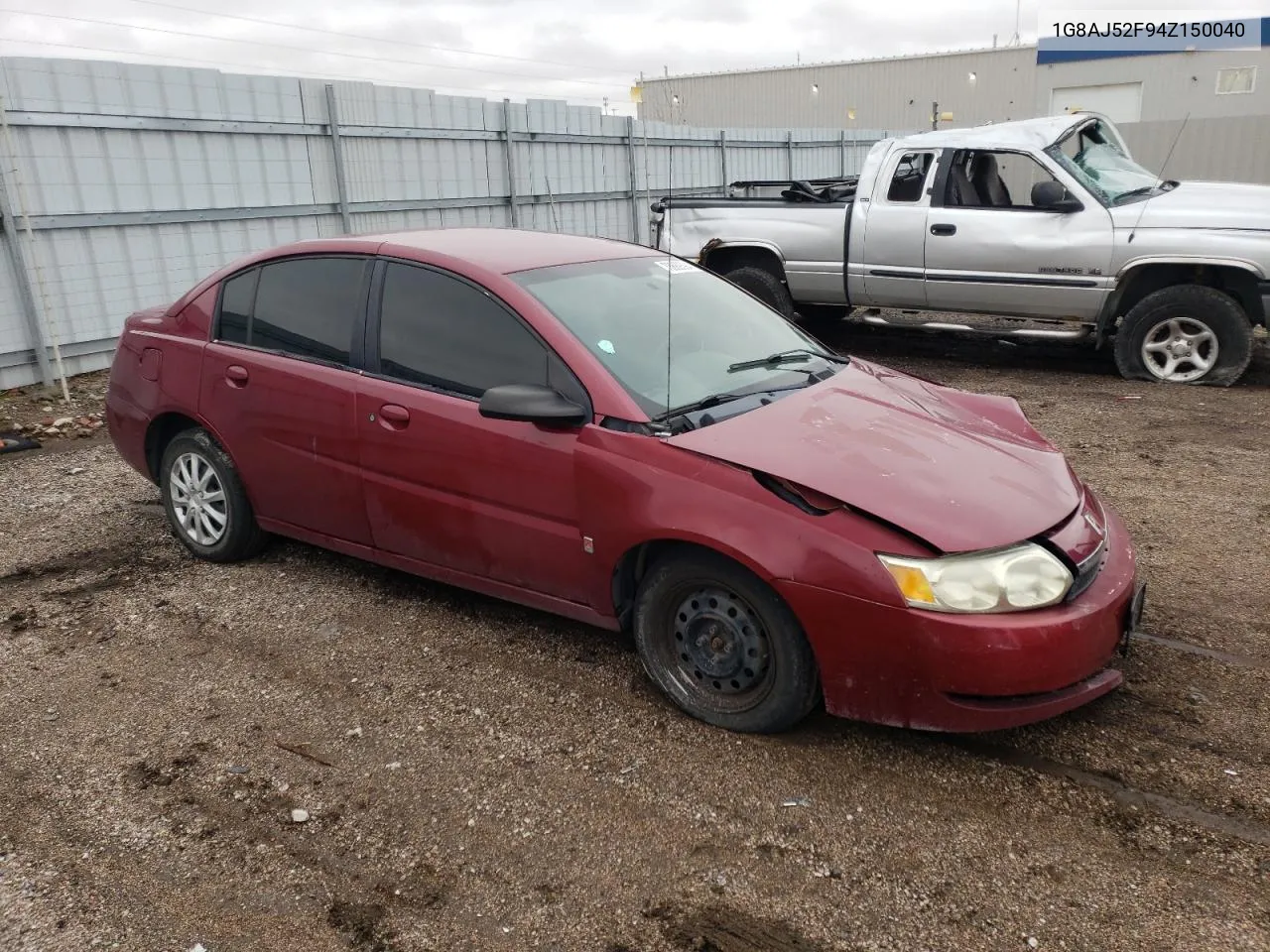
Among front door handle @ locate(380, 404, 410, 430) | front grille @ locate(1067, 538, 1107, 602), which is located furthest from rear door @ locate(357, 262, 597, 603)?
front grille @ locate(1067, 538, 1107, 602)

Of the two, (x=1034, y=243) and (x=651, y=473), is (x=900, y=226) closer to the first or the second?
(x=1034, y=243)

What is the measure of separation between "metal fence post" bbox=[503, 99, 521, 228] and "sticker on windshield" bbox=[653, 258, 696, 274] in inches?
345

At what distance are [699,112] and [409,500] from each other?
134 feet

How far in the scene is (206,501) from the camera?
4695mm

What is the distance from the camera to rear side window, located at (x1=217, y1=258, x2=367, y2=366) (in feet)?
13.4

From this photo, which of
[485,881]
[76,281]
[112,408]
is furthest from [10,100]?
[485,881]

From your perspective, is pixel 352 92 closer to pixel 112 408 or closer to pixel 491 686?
pixel 112 408

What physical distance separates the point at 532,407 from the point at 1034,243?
6.19m

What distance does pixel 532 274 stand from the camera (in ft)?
12.5

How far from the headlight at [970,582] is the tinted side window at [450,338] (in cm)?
143

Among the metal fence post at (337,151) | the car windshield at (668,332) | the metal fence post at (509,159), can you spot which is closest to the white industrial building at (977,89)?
the metal fence post at (509,159)

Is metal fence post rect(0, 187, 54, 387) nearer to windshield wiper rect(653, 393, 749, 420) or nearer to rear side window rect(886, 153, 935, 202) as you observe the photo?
windshield wiper rect(653, 393, 749, 420)

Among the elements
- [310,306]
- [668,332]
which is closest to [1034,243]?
[668,332]

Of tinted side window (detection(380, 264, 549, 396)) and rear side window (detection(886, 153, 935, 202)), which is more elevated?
rear side window (detection(886, 153, 935, 202))
